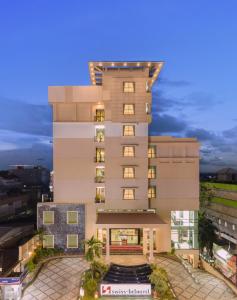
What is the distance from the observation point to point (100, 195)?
1212 inches

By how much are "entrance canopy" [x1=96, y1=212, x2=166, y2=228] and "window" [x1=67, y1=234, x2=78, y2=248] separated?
3618 mm

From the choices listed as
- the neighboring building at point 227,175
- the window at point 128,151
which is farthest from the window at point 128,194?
the neighboring building at point 227,175

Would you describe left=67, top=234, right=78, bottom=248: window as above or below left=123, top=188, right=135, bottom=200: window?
below

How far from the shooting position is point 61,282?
22453 millimetres

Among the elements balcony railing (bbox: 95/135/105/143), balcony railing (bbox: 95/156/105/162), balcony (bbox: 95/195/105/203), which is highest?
balcony railing (bbox: 95/135/105/143)

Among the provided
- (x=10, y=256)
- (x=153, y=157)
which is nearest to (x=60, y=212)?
(x=10, y=256)

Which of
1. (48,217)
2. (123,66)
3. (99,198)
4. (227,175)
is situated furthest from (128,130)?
(227,175)

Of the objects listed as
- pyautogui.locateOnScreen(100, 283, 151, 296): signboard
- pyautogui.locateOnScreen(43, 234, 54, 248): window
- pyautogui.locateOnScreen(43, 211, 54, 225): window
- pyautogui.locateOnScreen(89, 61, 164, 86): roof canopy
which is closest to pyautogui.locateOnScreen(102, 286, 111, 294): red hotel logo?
pyautogui.locateOnScreen(100, 283, 151, 296): signboard

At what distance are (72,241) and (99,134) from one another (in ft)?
40.3

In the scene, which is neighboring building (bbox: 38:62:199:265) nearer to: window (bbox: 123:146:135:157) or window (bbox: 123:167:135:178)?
window (bbox: 123:167:135:178)

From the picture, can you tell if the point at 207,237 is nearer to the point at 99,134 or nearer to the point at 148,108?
the point at 148,108

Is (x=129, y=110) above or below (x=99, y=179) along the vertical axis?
above

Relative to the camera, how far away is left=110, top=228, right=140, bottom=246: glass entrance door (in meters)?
30.0

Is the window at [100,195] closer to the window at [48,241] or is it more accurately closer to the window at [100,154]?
the window at [100,154]
